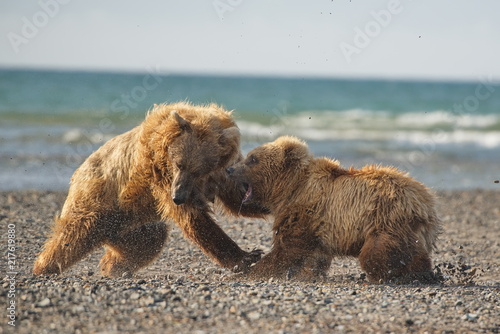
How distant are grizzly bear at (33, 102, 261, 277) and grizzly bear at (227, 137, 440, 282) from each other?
1.10 ft

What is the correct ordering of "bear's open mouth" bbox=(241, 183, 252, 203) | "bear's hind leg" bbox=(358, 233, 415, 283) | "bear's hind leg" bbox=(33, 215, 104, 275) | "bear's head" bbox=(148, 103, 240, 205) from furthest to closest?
1. "bear's open mouth" bbox=(241, 183, 252, 203)
2. "bear's hind leg" bbox=(33, 215, 104, 275)
3. "bear's head" bbox=(148, 103, 240, 205)
4. "bear's hind leg" bbox=(358, 233, 415, 283)

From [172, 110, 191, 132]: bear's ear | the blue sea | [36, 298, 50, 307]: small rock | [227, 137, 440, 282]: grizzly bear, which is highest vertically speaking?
the blue sea

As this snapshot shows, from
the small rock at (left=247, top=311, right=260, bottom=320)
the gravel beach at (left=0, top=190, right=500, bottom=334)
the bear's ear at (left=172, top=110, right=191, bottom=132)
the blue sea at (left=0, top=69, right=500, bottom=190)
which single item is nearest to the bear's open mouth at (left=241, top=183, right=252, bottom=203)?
the gravel beach at (left=0, top=190, right=500, bottom=334)

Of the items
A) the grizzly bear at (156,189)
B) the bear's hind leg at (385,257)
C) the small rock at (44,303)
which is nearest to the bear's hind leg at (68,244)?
the grizzly bear at (156,189)

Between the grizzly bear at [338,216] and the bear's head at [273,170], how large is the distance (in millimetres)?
10

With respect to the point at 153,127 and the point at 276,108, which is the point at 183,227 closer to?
the point at 153,127

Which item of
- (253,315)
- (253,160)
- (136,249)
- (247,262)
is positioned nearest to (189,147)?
(253,160)

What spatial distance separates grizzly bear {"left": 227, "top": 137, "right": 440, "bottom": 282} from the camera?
251 inches

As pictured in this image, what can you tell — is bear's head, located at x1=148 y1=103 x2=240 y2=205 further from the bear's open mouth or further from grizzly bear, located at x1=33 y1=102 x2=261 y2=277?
the bear's open mouth

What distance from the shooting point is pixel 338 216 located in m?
6.63

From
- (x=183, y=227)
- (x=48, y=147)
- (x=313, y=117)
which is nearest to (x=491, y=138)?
(x=313, y=117)

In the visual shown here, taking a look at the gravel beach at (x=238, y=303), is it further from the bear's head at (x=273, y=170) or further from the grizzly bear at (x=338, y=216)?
the bear's head at (x=273, y=170)

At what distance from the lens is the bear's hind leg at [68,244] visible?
6.81 meters

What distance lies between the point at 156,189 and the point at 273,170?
3.93 ft
